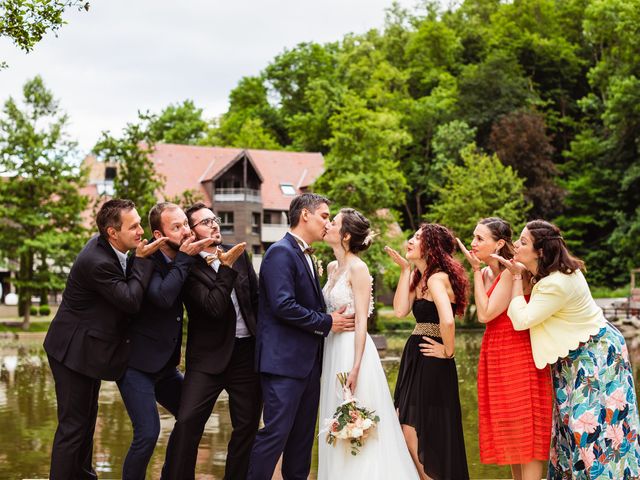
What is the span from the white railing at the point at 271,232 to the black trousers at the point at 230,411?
5034cm

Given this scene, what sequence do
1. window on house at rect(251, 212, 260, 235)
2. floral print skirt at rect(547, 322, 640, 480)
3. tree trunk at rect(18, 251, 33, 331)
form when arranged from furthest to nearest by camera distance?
window on house at rect(251, 212, 260, 235)
tree trunk at rect(18, 251, 33, 331)
floral print skirt at rect(547, 322, 640, 480)

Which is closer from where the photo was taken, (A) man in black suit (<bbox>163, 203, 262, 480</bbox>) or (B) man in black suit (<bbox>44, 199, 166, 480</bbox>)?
(B) man in black suit (<bbox>44, 199, 166, 480</bbox>)

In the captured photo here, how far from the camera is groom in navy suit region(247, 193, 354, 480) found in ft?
21.0

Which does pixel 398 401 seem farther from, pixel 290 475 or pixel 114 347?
pixel 114 347

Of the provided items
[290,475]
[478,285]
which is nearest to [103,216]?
[290,475]

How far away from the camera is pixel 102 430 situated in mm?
12500

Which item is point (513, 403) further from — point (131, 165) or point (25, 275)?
point (25, 275)

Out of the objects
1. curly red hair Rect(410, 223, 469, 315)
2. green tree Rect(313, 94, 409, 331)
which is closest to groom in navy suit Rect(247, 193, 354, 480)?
curly red hair Rect(410, 223, 469, 315)

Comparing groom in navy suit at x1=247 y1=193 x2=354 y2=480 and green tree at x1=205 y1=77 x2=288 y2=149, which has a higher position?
green tree at x1=205 y1=77 x2=288 y2=149

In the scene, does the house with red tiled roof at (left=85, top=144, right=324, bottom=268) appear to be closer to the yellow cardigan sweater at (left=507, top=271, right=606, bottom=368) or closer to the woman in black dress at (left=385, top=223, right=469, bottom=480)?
the woman in black dress at (left=385, top=223, right=469, bottom=480)

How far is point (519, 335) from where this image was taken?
6.77 m

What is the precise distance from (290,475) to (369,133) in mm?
37270

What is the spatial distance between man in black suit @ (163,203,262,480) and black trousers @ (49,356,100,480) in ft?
2.16

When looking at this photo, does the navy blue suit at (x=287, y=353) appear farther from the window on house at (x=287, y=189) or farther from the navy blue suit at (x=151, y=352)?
the window on house at (x=287, y=189)
